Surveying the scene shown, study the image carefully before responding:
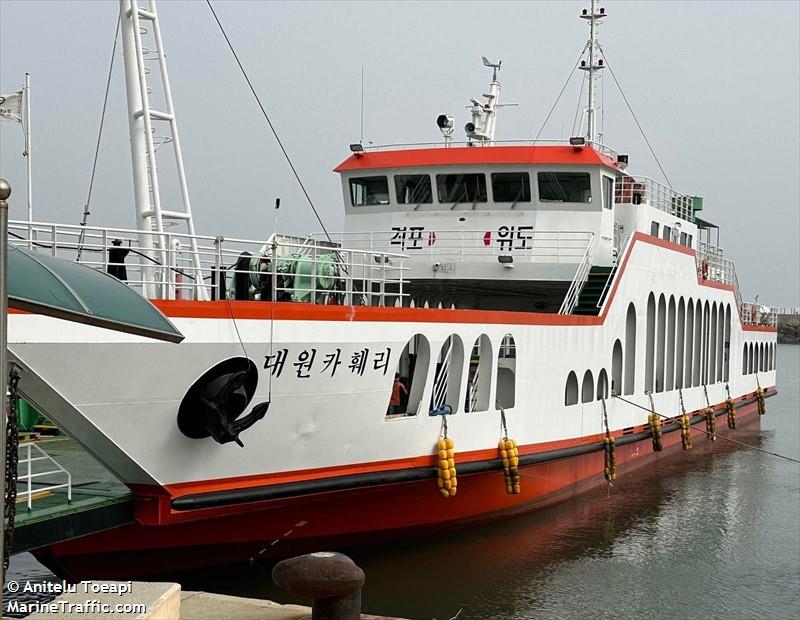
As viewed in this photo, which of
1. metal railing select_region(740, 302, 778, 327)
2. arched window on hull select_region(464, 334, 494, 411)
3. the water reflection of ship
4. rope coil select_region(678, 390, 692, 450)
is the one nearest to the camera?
the water reflection of ship

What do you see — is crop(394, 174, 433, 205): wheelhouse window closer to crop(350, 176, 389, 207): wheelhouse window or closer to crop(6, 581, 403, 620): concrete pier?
crop(350, 176, 389, 207): wheelhouse window

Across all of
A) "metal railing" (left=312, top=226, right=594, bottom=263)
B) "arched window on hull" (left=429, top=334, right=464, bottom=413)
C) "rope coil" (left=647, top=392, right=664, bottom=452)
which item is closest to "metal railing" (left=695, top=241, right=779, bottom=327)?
"rope coil" (left=647, top=392, right=664, bottom=452)

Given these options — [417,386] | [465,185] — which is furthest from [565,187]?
[417,386]

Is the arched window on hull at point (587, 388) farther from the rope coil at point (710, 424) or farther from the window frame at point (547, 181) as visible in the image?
the rope coil at point (710, 424)

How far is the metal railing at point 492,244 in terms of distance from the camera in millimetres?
16469

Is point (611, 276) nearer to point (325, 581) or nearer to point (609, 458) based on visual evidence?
point (609, 458)

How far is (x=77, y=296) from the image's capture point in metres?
4.92

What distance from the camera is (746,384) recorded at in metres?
28.2

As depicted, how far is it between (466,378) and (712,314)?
13296 mm

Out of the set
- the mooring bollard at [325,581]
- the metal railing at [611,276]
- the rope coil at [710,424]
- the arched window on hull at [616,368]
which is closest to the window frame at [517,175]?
the metal railing at [611,276]

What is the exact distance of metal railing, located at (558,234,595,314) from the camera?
50.2 ft

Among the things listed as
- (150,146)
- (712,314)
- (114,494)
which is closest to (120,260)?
(150,146)

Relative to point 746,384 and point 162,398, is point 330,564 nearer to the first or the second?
point 162,398

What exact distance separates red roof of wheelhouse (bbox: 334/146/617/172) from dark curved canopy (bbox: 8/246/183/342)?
11.7 metres
